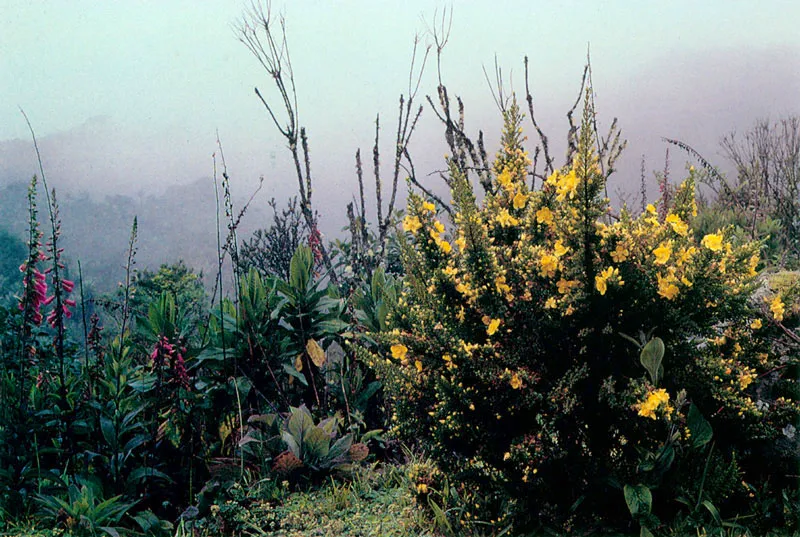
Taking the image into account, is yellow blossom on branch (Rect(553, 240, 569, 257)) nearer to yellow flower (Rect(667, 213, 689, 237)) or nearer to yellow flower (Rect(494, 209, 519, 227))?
yellow flower (Rect(494, 209, 519, 227))

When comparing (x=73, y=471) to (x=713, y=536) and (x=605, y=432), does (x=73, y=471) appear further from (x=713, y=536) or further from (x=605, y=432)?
(x=713, y=536)

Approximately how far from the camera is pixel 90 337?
3.30 metres

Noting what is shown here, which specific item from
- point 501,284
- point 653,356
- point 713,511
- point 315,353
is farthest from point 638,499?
point 315,353

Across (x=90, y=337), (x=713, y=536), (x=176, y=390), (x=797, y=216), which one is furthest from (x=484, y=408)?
(x=797, y=216)

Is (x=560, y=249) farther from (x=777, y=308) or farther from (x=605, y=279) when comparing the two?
(x=777, y=308)

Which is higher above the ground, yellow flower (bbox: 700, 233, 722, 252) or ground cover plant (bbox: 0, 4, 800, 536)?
yellow flower (bbox: 700, 233, 722, 252)

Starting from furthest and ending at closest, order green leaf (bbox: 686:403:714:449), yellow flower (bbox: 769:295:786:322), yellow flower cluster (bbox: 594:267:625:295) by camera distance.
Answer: yellow flower (bbox: 769:295:786:322)
green leaf (bbox: 686:403:714:449)
yellow flower cluster (bbox: 594:267:625:295)

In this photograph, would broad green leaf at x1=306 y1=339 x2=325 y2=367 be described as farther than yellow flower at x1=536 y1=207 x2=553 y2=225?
Yes

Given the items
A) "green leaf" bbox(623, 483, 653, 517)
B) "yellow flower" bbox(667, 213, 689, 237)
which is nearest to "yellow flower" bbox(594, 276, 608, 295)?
"yellow flower" bbox(667, 213, 689, 237)

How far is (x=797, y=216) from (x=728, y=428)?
260 inches

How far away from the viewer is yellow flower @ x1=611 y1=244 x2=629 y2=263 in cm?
231

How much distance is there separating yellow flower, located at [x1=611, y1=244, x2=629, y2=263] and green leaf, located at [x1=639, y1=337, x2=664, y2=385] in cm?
31

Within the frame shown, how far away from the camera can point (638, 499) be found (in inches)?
87.9

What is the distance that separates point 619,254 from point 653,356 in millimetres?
373
